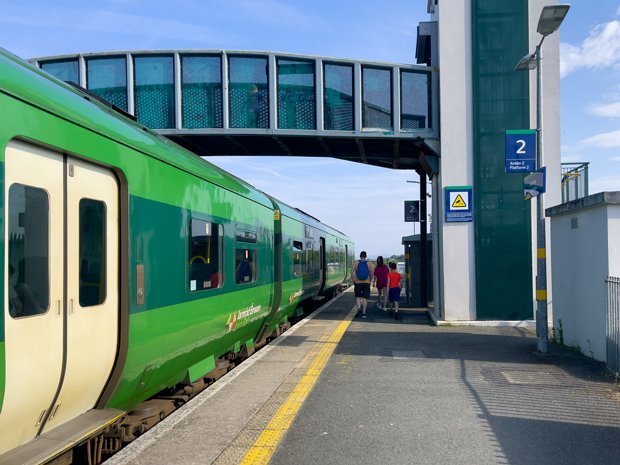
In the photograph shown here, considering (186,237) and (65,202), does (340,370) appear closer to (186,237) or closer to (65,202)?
(186,237)

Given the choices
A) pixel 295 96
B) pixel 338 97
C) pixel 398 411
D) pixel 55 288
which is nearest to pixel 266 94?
pixel 295 96

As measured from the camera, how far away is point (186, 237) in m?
5.84

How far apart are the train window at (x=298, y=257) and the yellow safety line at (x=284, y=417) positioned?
3.93 m

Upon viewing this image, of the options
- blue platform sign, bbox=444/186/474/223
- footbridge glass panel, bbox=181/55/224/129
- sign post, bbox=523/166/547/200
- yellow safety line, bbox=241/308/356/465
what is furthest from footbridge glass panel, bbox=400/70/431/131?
yellow safety line, bbox=241/308/356/465

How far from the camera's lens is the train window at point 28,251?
3359mm

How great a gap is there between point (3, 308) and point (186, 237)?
2708 mm

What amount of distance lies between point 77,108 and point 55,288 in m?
1.27

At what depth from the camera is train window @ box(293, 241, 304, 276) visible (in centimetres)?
1359

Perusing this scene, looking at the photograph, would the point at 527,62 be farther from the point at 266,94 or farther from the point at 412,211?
the point at 412,211

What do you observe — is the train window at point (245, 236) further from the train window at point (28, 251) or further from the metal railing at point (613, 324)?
the metal railing at point (613, 324)

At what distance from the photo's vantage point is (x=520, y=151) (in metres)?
10.4

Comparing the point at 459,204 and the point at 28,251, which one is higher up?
the point at 459,204

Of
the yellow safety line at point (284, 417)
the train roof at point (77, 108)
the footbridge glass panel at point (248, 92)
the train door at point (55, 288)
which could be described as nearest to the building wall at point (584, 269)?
the yellow safety line at point (284, 417)

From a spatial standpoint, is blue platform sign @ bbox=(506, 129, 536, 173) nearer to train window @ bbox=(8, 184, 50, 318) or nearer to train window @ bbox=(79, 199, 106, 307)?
train window @ bbox=(79, 199, 106, 307)
